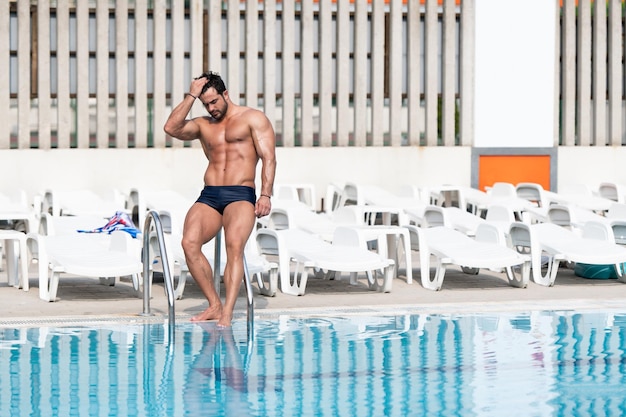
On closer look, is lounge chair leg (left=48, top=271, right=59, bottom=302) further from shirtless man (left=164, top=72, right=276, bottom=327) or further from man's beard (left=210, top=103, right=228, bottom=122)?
man's beard (left=210, top=103, right=228, bottom=122)

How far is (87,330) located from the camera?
9.30m

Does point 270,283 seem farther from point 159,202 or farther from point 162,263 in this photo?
point 159,202

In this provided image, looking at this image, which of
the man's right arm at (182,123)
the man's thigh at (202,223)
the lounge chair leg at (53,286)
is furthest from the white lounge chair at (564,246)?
the lounge chair leg at (53,286)

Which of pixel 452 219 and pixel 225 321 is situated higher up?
pixel 452 219

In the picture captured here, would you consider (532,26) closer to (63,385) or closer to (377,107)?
(377,107)

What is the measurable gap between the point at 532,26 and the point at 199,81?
11.8 metres

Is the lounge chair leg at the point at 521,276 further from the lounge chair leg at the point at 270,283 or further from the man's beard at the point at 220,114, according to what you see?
the man's beard at the point at 220,114

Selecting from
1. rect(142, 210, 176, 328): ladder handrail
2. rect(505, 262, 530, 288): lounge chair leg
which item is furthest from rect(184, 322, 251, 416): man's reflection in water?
rect(505, 262, 530, 288): lounge chair leg

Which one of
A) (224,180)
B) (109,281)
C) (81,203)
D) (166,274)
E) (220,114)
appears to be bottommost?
(109,281)

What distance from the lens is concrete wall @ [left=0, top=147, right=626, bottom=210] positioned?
1884cm

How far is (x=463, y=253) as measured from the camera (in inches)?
456

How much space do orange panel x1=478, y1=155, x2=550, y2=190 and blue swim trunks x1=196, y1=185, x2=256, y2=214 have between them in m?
11.3

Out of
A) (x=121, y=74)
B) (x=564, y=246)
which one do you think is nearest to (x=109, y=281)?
(x=564, y=246)

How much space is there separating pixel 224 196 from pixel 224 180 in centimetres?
12
